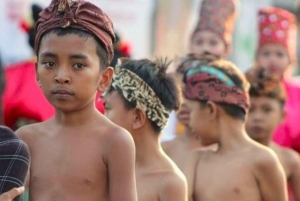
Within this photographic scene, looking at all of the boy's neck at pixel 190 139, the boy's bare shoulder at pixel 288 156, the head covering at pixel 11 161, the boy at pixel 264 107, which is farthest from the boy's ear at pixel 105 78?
the boy at pixel 264 107

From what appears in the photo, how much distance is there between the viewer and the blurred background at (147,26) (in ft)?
37.4

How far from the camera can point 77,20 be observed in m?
5.34

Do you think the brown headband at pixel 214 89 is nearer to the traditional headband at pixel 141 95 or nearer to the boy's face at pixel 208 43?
the traditional headband at pixel 141 95

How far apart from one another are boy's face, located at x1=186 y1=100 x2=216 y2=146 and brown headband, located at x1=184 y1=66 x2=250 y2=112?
0.06 m

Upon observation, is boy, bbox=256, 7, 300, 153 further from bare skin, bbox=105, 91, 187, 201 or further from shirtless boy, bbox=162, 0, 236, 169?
bare skin, bbox=105, 91, 187, 201

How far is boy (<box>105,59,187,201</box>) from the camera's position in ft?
21.6

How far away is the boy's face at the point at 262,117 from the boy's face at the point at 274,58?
4.66ft

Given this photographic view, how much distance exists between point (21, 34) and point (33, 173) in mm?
6152

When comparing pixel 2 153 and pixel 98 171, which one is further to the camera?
pixel 98 171

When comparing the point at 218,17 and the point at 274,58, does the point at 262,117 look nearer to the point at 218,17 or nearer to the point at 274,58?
the point at 218,17

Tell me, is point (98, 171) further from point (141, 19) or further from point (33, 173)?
point (141, 19)

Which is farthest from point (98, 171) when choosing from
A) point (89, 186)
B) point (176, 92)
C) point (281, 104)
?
point (281, 104)

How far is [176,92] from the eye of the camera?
6.73 metres

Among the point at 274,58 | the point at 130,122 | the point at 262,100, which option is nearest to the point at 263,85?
the point at 262,100
